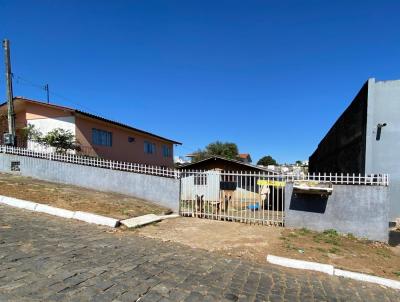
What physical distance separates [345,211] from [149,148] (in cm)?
2282

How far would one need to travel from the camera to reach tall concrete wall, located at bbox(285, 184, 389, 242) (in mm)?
8758

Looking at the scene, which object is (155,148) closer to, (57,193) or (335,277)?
(57,193)

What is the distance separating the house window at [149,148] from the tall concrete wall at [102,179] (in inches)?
547

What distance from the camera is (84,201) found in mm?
10453

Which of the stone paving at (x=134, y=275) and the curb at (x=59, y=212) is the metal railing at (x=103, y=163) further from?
the stone paving at (x=134, y=275)

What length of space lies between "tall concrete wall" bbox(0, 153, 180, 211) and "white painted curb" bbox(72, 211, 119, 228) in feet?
12.6

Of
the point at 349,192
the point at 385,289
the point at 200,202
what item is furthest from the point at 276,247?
the point at 200,202

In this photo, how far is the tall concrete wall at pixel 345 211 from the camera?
28.7ft

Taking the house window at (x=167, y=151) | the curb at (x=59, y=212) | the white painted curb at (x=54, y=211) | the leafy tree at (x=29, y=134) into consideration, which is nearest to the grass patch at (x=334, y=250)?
the curb at (x=59, y=212)

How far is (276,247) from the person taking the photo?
7395mm

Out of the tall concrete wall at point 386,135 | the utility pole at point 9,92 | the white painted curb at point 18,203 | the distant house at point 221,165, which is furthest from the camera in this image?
the distant house at point 221,165

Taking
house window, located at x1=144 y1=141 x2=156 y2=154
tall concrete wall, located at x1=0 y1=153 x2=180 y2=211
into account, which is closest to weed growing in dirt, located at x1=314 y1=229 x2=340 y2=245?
tall concrete wall, located at x1=0 y1=153 x2=180 y2=211

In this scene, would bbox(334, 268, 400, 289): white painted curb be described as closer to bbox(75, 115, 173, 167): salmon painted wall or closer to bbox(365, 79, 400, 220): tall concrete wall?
bbox(365, 79, 400, 220): tall concrete wall

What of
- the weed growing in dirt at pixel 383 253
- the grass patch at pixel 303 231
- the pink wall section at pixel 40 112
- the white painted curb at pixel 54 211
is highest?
the pink wall section at pixel 40 112
